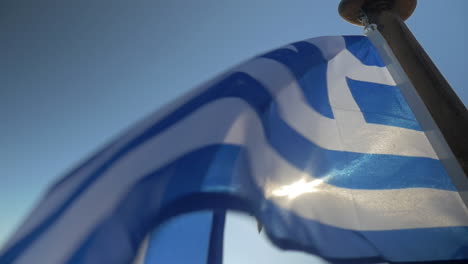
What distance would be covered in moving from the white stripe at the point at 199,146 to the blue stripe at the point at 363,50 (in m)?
1.00

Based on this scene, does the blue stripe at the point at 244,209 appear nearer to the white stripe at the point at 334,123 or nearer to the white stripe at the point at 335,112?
the white stripe at the point at 335,112

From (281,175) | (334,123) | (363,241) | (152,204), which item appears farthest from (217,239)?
(334,123)

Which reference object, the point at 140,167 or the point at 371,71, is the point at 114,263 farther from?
the point at 371,71

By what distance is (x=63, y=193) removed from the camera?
801mm

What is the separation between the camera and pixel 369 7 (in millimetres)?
2045

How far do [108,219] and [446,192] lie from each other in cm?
150

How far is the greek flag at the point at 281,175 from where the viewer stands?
69cm

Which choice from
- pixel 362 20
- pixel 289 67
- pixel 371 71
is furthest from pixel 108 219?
pixel 362 20

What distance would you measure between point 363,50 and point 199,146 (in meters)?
1.65

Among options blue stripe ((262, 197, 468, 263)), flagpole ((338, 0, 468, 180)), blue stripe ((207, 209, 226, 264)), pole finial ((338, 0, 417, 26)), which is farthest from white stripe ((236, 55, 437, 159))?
pole finial ((338, 0, 417, 26))

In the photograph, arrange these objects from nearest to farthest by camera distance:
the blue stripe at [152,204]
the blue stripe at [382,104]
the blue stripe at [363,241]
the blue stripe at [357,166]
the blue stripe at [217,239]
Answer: the blue stripe at [152,204] < the blue stripe at [363,241] < the blue stripe at [217,239] < the blue stripe at [357,166] < the blue stripe at [382,104]

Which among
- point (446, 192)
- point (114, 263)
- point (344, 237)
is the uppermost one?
point (114, 263)

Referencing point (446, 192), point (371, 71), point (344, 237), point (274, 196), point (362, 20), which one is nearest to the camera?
point (274, 196)

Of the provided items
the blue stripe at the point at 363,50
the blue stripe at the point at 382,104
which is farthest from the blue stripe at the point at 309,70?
the blue stripe at the point at 363,50
